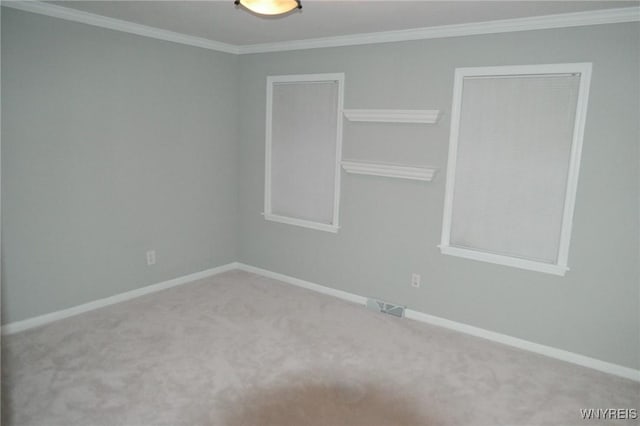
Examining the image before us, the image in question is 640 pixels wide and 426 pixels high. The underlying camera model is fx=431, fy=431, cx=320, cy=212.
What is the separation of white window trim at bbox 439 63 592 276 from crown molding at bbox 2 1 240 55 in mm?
2331

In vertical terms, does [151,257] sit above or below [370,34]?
below

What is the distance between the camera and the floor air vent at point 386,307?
371cm

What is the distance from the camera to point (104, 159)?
139 inches

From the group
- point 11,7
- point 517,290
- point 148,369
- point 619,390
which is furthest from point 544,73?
point 11,7

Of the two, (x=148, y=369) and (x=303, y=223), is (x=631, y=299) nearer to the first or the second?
(x=303, y=223)

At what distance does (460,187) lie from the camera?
11.0ft

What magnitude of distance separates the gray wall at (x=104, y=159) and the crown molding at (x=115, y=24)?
5cm

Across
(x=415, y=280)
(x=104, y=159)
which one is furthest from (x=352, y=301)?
(x=104, y=159)

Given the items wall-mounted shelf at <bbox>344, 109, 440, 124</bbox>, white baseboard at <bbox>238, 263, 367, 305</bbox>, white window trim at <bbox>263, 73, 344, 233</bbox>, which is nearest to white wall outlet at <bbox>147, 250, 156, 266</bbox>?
white baseboard at <bbox>238, 263, 367, 305</bbox>

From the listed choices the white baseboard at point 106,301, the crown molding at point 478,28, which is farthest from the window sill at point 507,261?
the white baseboard at point 106,301

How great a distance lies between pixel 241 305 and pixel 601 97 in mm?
3137

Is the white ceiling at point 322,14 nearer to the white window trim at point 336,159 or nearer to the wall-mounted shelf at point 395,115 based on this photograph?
the white window trim at point 336,159

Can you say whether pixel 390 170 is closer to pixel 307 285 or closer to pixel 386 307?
pixel 386 307

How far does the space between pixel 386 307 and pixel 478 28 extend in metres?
2.32
